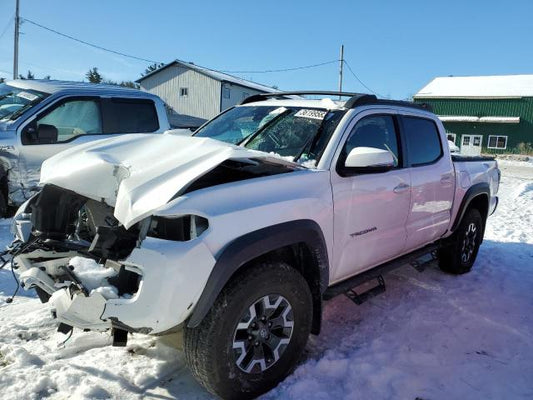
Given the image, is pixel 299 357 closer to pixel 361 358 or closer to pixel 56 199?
pixel 361 358

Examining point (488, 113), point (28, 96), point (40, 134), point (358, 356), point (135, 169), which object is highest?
point (488, 113)

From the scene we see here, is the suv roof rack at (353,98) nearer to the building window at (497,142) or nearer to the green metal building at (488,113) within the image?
the green metal building at (488,113)

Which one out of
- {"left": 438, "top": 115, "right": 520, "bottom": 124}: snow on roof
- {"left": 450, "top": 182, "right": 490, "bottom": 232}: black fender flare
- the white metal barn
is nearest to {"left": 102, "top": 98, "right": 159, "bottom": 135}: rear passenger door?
{"left": 450, "top": 182, "right": 490, "bottom": 232}: black fender flare

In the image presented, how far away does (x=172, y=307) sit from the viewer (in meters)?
2.26

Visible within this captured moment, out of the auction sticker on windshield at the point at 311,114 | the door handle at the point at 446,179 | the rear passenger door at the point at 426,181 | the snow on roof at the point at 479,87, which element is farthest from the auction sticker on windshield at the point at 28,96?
the snow on roof at the point at 479,87

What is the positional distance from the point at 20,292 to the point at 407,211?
369cm

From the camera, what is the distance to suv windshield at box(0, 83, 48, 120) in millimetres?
6477

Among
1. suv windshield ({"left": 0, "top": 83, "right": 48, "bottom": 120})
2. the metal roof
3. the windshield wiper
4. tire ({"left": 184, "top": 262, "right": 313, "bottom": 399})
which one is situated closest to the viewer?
tire ({"left": 184, "top": 262, "right": 313, "bottom": 399})

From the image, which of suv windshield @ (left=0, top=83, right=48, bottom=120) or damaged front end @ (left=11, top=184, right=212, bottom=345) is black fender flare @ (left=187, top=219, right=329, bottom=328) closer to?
damaged front end @ (left=11, top=184, right=212, bottom=345)

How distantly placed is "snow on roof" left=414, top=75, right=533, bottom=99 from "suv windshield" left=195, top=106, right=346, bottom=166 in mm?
39969

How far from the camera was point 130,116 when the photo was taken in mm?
7348

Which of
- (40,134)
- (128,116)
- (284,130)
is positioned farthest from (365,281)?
(128,116)

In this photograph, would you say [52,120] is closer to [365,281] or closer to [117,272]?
[117,272]

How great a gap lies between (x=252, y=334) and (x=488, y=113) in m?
41.7
